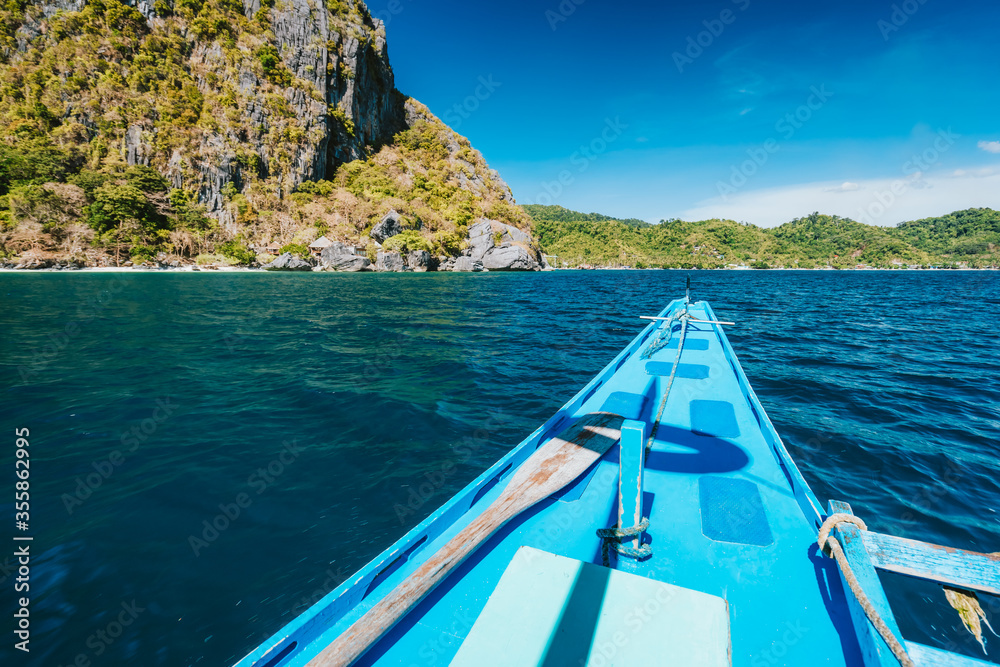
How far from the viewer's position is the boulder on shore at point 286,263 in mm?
51000

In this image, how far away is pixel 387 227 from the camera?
6103 centimetres

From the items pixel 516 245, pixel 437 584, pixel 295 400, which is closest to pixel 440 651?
pixel 437 584

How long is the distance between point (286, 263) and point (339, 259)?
23.1 feet

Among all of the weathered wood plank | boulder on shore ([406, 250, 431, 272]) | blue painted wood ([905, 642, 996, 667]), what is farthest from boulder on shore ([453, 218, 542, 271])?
blue painted wood ([905, 642, 996, 667])

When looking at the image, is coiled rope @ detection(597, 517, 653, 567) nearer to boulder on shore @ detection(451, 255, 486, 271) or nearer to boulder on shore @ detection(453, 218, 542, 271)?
boulder on shore @ detection(451, 255, 486, 271)

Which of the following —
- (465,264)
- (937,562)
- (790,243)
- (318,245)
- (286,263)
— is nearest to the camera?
(937,562)

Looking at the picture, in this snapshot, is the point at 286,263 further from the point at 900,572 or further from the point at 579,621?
the point at 900,572

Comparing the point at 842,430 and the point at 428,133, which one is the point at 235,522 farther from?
the point at 428,133

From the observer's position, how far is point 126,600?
2.95 m

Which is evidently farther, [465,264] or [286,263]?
[465,264]

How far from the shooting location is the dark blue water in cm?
299

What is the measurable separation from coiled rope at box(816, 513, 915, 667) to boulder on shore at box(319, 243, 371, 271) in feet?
197

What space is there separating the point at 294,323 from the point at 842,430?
16215 mm

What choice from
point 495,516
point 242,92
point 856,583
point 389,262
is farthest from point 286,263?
point 856,583
